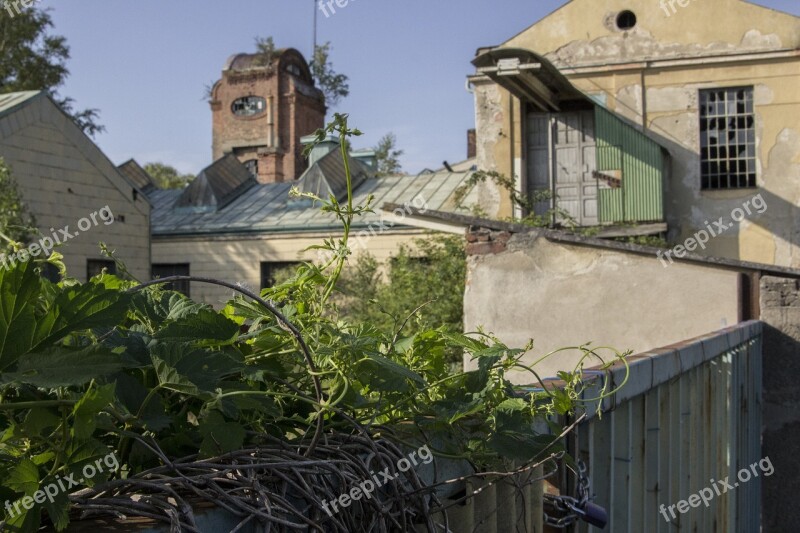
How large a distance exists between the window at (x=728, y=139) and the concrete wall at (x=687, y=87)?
0.68 feet

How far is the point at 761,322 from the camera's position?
7.57m

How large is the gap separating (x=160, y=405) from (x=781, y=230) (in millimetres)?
20044

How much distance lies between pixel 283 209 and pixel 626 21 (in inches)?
444

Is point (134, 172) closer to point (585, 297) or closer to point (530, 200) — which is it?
point (530, 200)

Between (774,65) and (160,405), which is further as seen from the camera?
(774,65)

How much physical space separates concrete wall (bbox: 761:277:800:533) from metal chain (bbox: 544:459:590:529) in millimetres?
5777

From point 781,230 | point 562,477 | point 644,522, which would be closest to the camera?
point 562,477

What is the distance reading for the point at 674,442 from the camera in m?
3.18

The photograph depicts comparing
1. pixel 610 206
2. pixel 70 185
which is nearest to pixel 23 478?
pixel 610 206

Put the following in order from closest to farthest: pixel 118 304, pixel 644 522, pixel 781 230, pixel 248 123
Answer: pixel 118 304 < pixel 644 522 < pixel 781 230 < pixel 248 123

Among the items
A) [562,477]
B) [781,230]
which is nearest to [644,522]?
[562,477]

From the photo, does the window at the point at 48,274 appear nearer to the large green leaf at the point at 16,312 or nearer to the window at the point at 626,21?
the large green leaf at the point at 16,312

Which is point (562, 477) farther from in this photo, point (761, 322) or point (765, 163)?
point (765, 163)

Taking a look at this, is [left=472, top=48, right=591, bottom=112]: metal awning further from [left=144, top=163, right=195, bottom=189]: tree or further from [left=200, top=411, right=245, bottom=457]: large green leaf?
[left=144, top=163, right=195, bottom=189]: tree
